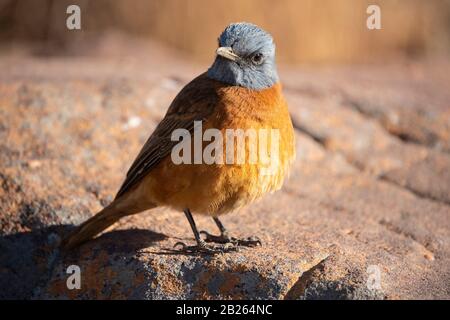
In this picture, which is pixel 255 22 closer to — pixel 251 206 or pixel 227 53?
pixel 251 206

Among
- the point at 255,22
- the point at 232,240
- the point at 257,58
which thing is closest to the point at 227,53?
the point at 257,58

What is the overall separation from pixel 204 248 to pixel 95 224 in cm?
91

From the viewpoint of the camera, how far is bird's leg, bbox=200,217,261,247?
5277 mm

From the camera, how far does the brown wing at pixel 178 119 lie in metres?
5.34

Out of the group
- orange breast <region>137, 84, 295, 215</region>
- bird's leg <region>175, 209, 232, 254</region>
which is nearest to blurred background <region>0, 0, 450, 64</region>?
orange breast <region>137, 84, 295, 215</region>

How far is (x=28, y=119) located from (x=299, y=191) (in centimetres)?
272

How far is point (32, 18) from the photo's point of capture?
523 inches

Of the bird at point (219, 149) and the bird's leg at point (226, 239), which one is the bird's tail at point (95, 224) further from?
the bird's leg at point (226, 239)

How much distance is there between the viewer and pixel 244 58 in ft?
17.8

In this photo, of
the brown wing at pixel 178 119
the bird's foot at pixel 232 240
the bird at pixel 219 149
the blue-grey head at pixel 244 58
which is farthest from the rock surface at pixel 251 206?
the blue-grey head at pixel 244 58

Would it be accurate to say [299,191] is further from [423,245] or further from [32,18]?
[32,18]

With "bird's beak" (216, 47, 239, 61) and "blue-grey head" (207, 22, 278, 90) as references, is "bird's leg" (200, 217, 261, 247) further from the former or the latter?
"bird's beak" (216, 47, 239, 61)

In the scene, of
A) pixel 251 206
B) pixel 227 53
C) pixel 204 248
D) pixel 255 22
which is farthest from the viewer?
pixel 255 22
